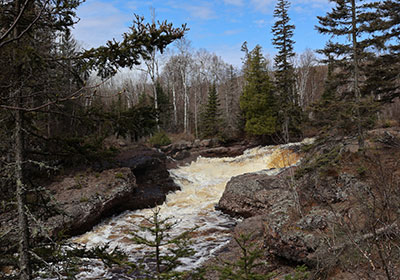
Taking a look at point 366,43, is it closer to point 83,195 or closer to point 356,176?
point 356,176

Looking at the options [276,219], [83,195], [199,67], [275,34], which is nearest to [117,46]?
[276,219]

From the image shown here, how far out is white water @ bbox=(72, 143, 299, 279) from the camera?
29.1 ft

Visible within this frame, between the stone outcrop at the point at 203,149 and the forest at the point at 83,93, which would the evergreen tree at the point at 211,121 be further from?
the forest at the point at 83,93

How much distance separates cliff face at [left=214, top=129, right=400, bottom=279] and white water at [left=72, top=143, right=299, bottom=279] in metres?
1.06

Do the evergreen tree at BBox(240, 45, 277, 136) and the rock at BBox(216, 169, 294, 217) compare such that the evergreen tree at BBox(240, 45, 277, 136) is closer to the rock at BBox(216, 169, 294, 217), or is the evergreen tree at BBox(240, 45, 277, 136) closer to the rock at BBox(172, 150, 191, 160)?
the rock at BBox(172, 150, 191, 160)

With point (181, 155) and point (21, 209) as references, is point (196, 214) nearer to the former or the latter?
point (21, 209)

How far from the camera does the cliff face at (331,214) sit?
176 inches

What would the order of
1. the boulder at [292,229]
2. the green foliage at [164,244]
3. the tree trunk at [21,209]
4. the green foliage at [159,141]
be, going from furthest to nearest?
the green foliage at [159,141] < the boulder at [292,229] < the tree trunk at [21,209] < the green foliage at [164,244]

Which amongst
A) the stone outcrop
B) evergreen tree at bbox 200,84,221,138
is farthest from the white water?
evergreen tree at bbox 200,84,221,138

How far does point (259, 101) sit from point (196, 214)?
724 inches

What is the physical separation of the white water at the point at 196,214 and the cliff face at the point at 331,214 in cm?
106

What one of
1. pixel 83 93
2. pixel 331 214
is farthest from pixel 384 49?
pixel 83 93

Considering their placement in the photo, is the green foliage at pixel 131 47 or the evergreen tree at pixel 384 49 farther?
the evergreen tree at pixel 384 49

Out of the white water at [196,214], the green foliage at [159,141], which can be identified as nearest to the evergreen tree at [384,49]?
the white water at [196,214]
